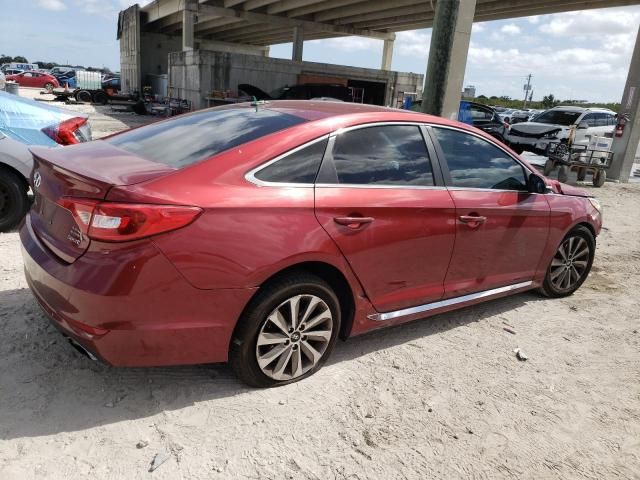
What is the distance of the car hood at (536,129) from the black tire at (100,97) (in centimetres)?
2686

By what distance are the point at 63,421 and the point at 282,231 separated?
1435 mm

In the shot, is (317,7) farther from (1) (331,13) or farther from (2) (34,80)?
(2) (34,80)

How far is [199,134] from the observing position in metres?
3.01

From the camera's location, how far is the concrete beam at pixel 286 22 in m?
29.7

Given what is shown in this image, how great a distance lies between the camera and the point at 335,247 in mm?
2824

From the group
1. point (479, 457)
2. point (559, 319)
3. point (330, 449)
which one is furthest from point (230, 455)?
point (559, 319)

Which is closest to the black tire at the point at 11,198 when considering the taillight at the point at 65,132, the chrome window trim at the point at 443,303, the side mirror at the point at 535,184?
the taillight at the point at 65,132

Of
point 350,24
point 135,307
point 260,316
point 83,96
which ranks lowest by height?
point 83,96

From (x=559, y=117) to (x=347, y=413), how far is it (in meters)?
17.0

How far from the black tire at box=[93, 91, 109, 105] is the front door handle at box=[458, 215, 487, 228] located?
34.3 metres

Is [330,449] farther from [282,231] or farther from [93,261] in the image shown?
[93,261]

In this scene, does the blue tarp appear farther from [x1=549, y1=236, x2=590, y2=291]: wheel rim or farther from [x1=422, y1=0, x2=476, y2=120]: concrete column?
[x1=549, y1=236, x2=590, y2=291]: wheel rim

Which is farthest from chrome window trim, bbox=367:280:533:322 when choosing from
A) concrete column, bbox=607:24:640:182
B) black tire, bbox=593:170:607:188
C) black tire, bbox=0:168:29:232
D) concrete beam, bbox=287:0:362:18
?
concrete beam, bbox=287:0:362:18

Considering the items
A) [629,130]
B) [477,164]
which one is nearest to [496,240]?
[477,164]
